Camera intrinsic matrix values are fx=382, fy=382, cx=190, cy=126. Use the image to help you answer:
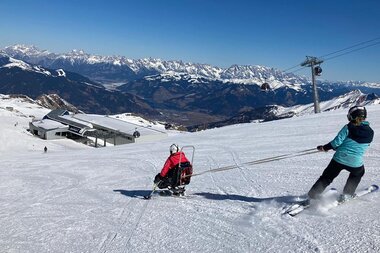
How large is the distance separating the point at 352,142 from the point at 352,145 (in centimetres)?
6

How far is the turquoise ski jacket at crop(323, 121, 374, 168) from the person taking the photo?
7523 mm

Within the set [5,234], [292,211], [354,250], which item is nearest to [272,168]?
[292,211]

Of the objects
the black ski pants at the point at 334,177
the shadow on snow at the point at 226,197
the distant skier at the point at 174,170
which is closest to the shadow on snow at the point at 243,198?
the shadow on snow at the point at 226,197

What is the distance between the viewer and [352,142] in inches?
298

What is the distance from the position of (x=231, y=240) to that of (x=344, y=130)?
10.2 ft

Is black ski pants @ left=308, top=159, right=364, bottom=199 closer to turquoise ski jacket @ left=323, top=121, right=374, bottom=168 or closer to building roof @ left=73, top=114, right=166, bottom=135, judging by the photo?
turquoise ski jacket @ left=323, top=121, right=374, bottom=168

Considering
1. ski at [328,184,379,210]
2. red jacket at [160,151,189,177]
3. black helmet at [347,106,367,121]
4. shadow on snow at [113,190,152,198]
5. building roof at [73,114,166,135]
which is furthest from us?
building roof at [73,114,166,135]

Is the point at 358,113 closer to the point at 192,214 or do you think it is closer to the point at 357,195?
the point at 357,195

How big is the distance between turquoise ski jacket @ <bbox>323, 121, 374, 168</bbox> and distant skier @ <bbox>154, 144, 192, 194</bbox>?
4418 millimetres

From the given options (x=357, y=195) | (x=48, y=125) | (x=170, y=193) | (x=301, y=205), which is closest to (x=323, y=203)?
(x=301, y=205)

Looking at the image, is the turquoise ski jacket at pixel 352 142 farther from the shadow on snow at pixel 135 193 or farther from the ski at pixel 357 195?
the shadow on snow at pixel 135 193

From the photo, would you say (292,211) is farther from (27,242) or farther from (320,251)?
(27,242)

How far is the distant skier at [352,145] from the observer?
24.5ft

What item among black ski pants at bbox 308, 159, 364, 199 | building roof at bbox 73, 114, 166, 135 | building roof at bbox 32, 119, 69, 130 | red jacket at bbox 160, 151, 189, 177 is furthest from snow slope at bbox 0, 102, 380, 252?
building roof at bbox 32, 119, 69, 130
